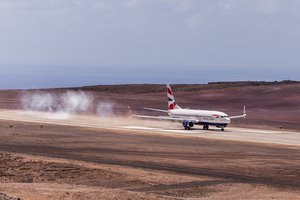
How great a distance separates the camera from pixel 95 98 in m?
170

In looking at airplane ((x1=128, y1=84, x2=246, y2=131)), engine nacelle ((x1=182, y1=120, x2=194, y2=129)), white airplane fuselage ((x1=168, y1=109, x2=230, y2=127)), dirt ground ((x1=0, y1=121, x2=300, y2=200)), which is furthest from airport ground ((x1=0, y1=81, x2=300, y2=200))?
white airplane fuselage ((x1=168, y1=109, x2=230, y2=127))

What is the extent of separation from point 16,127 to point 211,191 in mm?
60524

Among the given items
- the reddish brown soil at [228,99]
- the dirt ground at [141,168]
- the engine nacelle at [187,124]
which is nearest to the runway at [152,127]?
the engine nacelle at [187,124]

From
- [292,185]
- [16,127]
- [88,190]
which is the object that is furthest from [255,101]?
[88,190]

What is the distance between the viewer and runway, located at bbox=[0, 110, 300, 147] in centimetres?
9492

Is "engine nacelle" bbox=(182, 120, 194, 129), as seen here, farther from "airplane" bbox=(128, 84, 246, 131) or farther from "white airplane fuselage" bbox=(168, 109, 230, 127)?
"white airplane fuselage" bbox=(168, 109, 230, 127)

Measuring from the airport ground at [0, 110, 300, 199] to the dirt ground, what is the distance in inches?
2.3

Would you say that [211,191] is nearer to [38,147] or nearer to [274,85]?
[38,147]

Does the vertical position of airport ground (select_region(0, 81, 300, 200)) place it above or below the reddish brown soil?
below

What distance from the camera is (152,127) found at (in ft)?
366

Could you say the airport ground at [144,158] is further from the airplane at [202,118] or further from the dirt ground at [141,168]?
A: the airplane at [202,118]

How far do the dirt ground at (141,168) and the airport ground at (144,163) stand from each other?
0.06 meters

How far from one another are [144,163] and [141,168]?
13.0 ft

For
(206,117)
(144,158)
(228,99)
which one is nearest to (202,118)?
(206,117)
